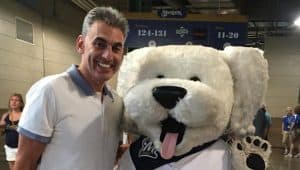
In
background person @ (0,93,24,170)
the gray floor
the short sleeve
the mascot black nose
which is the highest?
the mascot black nose

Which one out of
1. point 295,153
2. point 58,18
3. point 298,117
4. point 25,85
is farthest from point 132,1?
point 295,153

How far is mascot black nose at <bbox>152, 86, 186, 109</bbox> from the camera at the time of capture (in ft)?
5.15

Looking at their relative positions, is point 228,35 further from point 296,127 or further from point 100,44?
point 100,44

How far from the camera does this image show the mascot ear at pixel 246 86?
5.80ft

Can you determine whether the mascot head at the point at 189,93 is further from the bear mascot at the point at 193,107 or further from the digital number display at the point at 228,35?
the digital number display at the point at 228,35

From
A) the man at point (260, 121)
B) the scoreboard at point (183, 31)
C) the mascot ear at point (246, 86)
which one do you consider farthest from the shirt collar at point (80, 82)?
the scoreboard at point (183, 31)

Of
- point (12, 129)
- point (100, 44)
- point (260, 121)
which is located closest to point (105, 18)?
point (100, 44)

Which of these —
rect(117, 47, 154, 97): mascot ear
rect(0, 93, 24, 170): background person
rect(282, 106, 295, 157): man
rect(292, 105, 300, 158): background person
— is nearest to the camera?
Answer: rect(117, 47, 154, 97): mascot ear

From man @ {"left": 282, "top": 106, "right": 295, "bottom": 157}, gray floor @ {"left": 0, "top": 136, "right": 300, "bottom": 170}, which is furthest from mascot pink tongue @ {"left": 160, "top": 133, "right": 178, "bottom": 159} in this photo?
man @ {"left": 282, "top": 106, "right": 295, "bottom": 157}

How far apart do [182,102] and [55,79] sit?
0.52m

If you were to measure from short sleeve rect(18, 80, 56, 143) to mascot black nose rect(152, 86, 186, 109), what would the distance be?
1.36 ft

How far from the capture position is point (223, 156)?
Result: 1743mm

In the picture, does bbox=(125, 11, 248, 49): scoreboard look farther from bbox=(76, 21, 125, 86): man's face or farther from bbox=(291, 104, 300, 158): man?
bbox=(76, 21, 125, 86): man's face

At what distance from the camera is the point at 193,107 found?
5.13 feet
